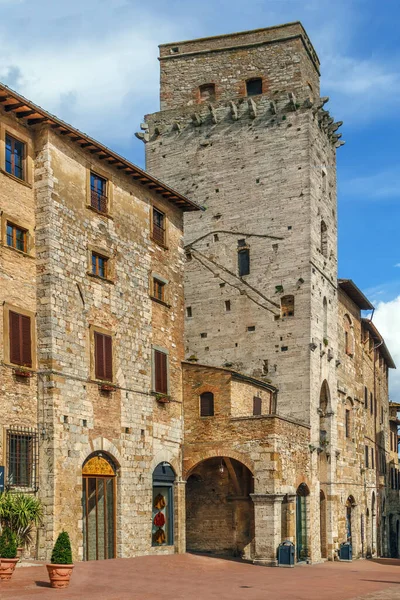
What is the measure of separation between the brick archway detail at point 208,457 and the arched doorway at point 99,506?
451cm

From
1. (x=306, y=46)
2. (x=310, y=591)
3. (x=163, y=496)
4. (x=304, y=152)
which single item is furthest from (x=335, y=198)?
(x=310, y=591)

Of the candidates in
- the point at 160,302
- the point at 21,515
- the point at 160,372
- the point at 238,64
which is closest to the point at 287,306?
the point at 160,302

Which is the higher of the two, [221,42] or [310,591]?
[221,42]

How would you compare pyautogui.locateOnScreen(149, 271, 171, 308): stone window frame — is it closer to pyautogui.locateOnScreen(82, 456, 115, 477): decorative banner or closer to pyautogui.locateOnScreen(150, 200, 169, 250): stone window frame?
pyautogui.locateOnScreen(150, 200, 169, 250): stone window frame

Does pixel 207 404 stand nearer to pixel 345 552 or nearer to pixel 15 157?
pixel 345 552

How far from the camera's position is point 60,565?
750 inches

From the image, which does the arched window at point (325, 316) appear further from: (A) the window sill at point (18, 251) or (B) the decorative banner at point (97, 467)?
(A) the window sill at point (18, 251)

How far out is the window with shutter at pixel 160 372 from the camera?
30.2 meters

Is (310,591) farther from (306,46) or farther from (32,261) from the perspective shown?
(306,46)

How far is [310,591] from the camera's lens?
2178 centimetres

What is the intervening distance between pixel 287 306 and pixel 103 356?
11041 millimetres

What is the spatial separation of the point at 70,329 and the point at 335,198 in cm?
1914

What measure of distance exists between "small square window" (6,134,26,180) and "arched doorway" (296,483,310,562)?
16.5 metres

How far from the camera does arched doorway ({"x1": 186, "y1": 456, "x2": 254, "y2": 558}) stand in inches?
1302
